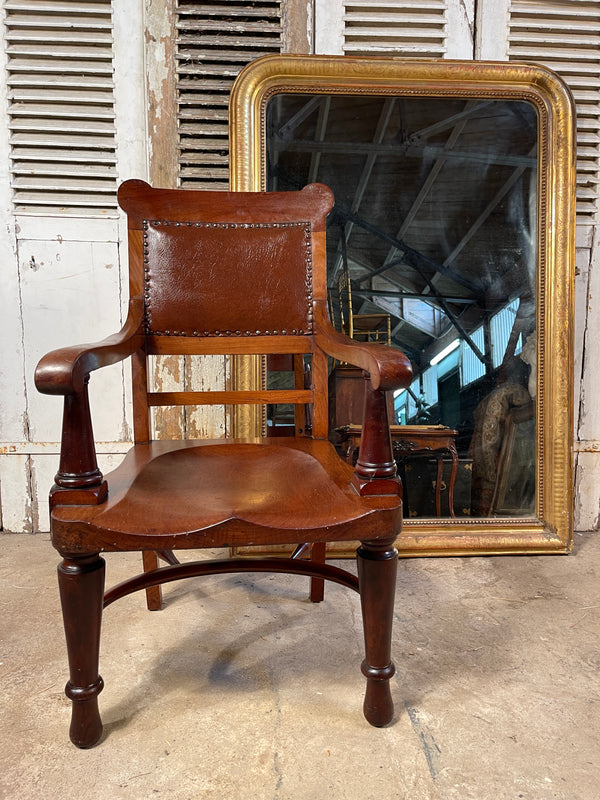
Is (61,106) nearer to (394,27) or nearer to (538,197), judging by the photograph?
(394,27)

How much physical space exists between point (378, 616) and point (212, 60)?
86.6 inches

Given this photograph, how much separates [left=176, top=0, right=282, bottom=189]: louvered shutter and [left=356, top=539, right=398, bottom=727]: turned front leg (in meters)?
1.77

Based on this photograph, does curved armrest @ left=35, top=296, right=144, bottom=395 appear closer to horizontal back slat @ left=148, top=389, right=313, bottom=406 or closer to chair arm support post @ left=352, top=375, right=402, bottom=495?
horizontal back slat @ left=148, top=389, right=313, bottom=406

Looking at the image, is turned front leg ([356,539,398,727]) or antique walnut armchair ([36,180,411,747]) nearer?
antique walnut armchair ([36,180,411,747])

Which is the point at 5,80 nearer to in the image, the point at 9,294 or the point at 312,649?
the point at 9,294

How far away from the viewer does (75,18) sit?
230 centimetres

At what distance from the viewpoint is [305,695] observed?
4.43 feet

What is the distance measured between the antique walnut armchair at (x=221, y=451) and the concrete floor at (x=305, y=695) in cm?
12

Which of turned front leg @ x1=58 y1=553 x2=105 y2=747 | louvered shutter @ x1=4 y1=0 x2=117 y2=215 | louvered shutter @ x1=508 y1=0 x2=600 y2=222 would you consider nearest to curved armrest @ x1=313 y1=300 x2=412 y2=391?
turned front leg @ x1=58 y1=553 x2=105 y2=747

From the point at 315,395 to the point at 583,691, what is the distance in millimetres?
993

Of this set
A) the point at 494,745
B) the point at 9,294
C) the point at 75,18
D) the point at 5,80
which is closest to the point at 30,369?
the point at 9,294

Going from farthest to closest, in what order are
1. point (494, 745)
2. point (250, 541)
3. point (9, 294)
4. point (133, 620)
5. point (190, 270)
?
point (9, 294), point (133, 620), point (190, 270), point (494, 745), point (250, 541)

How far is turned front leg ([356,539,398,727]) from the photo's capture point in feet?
3.81

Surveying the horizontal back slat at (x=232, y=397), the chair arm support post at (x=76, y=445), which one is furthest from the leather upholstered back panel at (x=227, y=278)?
the chair arm support post at (x=76, y=445)
